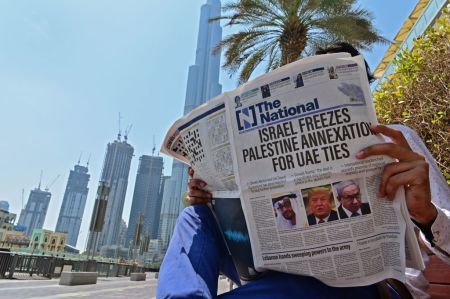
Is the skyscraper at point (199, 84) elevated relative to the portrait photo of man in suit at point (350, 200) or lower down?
elevated

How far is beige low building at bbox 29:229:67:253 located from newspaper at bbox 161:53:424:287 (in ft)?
184

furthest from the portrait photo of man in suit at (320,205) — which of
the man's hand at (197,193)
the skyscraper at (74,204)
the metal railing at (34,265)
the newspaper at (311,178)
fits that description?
the skyscraper at (74,204)

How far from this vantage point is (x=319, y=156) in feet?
3.19

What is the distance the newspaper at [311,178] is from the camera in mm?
930

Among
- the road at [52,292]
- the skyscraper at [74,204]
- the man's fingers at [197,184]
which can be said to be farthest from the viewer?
the skyscraper at [74,204]

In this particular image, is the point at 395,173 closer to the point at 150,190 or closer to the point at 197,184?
the point at 197,184

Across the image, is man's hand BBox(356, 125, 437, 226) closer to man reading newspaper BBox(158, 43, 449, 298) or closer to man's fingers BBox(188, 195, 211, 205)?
man reading newspaper BBox(158, 43, 449, 298)

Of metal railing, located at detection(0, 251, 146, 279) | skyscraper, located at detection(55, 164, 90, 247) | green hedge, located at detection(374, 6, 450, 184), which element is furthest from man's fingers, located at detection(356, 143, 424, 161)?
skyscraper, located at detection(55, 164, 90, 247)

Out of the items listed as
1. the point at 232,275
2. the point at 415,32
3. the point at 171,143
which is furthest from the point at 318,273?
the point at 415,32

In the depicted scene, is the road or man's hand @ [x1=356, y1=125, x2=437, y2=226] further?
the road

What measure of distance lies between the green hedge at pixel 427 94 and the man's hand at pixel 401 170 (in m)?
1.17

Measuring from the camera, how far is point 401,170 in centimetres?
93

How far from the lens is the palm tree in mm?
Answer: 7098

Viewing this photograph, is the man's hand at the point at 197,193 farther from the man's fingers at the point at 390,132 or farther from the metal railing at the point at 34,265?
the metal railing at the point at 34,265
